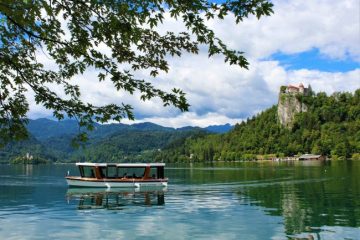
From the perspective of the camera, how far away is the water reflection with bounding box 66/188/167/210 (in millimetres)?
48641

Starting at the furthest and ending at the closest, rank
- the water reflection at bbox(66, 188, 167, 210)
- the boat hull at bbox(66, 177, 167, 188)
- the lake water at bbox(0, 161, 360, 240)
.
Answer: the boat hull at bbox(66, 177, 167, 188) < the water reflection at bbox(66, 188, 167, 210) < the lake water at bbox(0, 161, 360, 240)

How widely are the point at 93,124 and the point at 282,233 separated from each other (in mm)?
21301

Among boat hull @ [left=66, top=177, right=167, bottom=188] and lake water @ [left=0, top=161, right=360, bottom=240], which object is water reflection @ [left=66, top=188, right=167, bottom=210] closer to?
lake water @ [left=0, top=161, right=360, bottom=240]

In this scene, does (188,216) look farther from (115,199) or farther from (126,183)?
(126,183)

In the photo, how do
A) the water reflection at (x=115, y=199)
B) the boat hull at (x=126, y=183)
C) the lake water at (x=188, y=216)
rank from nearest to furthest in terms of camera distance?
the lake water at (x=188, y=216)
the water reflection at (x=115, y=199)
the boat hull at (x=126, y=183)

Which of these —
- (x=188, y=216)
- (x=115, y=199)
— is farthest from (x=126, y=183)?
(x=188, y=216)

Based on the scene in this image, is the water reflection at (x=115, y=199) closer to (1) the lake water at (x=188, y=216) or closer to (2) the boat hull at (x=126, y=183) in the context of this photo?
(1) the lake water at (x=188, y=216)

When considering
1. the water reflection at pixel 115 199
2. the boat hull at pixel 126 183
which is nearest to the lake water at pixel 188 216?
the water reflection at pixel 115 199

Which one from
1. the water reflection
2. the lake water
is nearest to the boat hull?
the water reflection

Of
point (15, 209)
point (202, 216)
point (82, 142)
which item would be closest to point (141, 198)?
point (15, 209)

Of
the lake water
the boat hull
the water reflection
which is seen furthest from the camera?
the boat hull

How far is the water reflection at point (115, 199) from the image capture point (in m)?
48.6

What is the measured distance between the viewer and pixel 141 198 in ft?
185

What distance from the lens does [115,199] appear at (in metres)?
55.4
